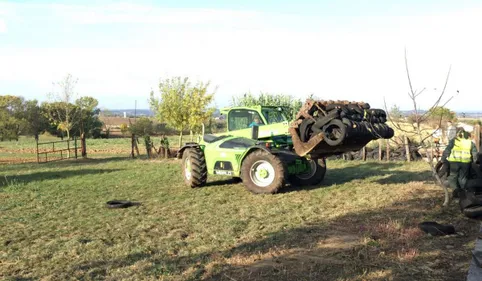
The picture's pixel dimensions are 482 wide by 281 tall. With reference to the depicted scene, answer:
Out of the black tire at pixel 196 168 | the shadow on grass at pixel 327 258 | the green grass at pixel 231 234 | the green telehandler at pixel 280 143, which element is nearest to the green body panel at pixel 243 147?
the green telehandler at pixel 280 143

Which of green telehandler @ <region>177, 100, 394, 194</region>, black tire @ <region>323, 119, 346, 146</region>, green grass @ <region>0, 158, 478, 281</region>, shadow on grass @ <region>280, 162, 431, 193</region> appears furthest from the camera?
shadow on grass @ <region>280, 162, 431, 193</region>

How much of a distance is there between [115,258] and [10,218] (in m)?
3.92

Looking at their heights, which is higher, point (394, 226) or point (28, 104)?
point (28, 104)

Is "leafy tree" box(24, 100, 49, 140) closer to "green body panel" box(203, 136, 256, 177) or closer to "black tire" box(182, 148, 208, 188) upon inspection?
"black tire" box(182, 148, 208, 188)

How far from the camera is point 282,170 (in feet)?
33.0

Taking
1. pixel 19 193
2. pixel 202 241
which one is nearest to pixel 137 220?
pixel 202 241

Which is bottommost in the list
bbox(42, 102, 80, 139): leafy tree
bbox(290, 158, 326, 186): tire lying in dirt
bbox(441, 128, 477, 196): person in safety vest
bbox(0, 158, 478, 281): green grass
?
bbox(0, 158, 478, 281): green grass

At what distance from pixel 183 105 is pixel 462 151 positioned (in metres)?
18.0

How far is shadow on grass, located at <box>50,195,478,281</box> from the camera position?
16.1ft

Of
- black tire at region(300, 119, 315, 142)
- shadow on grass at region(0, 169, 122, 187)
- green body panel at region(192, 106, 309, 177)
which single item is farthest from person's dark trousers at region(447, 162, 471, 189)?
shadow on grass at region(0, 169, 122, 187)

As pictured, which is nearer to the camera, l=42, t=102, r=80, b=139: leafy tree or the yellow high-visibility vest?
the yellow high-visibility vest

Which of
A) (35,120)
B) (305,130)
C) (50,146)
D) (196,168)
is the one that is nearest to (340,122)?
(305,130)

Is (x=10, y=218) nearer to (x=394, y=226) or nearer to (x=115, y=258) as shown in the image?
(x=115, y=258)

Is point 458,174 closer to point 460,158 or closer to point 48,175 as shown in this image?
point 460,158
